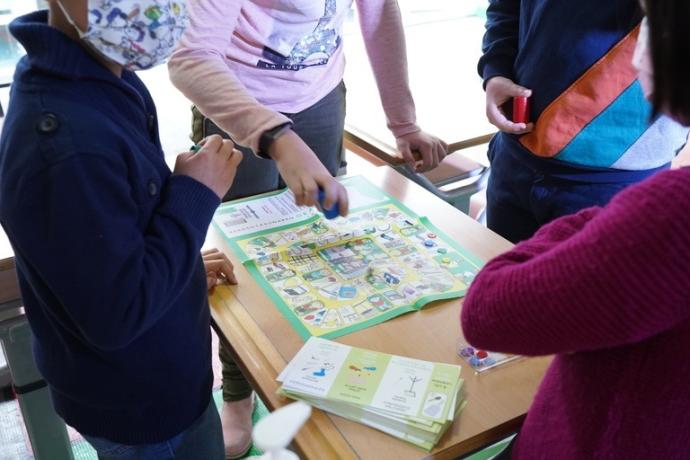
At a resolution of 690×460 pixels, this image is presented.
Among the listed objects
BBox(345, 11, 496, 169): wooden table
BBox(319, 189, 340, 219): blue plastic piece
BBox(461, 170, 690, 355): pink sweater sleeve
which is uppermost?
BBox(461, 170, 690, 355): pink sweater sleeve

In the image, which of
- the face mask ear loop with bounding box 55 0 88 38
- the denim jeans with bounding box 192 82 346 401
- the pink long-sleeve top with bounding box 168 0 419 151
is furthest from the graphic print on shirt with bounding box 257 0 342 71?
the face mask ear loop with bounding box 55 0 88 38

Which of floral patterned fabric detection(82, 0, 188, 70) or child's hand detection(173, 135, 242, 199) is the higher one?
floral patterned fabric detection(82, 0, 188, 70)

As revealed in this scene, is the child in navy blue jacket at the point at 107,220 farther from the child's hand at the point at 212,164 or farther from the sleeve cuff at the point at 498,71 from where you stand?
the sleeve cuff at the point at 498,71

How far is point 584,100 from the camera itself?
117 centimetres

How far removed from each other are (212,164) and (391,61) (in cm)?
81

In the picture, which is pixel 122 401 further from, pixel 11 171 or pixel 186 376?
pixel 11 171

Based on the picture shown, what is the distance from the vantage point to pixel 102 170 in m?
0.69

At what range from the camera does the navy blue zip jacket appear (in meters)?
0.68

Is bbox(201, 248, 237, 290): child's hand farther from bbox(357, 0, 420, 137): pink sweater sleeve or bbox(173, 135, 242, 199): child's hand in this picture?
bbox(357, 0, 420, 137): pink sweater sleeve

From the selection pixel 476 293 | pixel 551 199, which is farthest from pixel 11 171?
pixel 551 199

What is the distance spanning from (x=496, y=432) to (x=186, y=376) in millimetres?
422

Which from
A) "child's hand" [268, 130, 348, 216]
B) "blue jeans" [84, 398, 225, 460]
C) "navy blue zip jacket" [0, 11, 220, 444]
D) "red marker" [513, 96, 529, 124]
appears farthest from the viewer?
"red marker" [513, 96, 529, 124]

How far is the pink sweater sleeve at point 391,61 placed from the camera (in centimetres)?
154

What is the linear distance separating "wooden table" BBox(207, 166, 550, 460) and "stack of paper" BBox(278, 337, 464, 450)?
0.02 m
